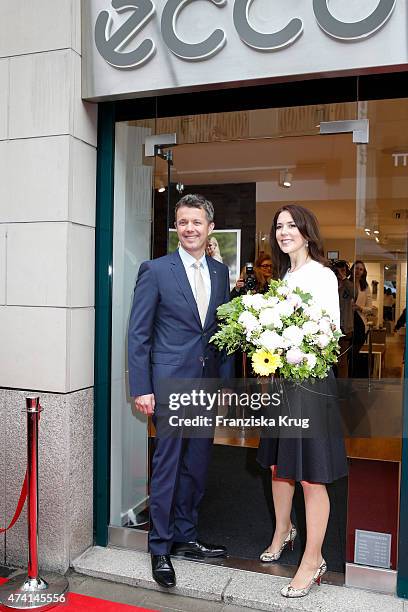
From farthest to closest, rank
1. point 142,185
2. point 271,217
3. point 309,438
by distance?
point 142,185 < point 271,217 < point 309,438

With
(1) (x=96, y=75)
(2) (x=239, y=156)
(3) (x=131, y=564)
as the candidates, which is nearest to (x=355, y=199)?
(2) (x=239, y=156)

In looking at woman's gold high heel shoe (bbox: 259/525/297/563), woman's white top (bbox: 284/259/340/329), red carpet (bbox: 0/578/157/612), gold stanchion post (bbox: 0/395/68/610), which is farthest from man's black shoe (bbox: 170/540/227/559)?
woman's white top (bbox: 284/259/340/329)

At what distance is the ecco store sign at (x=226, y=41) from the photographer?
114 inches

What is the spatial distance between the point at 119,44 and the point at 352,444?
8.95 ft

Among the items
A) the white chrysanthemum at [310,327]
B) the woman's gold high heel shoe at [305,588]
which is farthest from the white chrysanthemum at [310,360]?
the woman's gold high heel shoe at [305,588]

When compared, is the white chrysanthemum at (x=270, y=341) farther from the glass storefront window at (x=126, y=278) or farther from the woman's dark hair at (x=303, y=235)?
the glass storefront window at (x=126, y=278)

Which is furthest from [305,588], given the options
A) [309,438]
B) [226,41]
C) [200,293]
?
[226,41]

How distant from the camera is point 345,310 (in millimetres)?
3543

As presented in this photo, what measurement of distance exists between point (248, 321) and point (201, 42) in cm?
158

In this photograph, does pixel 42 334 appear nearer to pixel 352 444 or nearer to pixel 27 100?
pixel 27 100

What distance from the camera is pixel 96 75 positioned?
3.40 m

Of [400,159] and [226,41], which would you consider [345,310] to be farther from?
[226,41]

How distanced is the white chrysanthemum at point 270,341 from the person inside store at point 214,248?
0.95 m

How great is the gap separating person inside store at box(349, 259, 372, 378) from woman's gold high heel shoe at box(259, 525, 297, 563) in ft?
3.60
